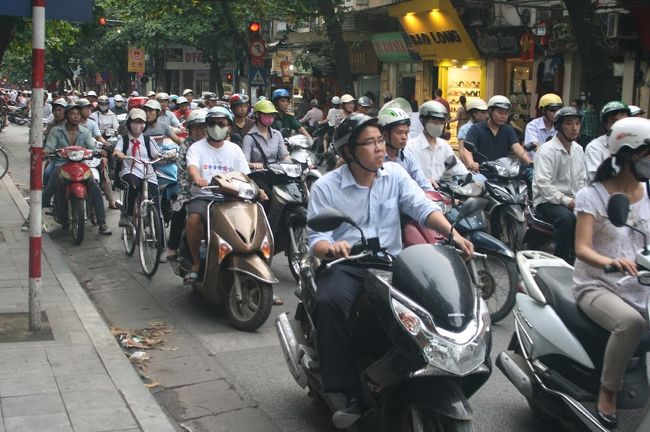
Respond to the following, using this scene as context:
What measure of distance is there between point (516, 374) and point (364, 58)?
103ft

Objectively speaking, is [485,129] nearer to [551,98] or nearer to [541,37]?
[551,98]

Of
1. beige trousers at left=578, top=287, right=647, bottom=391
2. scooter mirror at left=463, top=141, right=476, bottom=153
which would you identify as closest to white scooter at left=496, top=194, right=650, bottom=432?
beige trousers at left=578, top=287, right=647, bottom=391

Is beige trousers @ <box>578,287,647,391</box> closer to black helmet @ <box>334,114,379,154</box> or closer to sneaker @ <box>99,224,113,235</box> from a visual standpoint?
black helmet @ <box>334,114,379,154</box>

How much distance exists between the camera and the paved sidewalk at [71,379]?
5.27m

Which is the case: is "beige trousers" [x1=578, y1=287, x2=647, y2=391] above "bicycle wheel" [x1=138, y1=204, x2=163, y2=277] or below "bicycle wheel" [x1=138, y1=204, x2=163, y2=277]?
above

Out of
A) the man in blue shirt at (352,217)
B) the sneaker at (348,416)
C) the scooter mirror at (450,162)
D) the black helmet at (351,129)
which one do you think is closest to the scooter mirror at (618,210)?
the man in blue shirt at (352,217)

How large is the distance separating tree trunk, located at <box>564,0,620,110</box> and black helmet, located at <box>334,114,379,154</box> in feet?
36.2

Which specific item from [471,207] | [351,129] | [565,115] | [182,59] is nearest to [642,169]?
[471,207]

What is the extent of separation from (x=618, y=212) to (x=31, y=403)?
11.1ft

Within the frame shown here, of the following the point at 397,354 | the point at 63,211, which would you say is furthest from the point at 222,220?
the point at 63,211

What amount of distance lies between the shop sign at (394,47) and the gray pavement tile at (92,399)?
27.1 meters

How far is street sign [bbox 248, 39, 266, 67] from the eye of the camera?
74.1ft

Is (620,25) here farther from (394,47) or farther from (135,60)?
(135,60)

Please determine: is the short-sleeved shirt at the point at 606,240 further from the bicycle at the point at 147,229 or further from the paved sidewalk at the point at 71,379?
the bicycle at the point at 147,229
